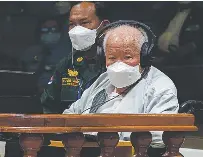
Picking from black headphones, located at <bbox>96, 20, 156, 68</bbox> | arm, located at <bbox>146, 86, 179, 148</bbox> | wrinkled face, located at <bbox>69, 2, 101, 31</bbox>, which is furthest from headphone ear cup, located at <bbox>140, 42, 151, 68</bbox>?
wrinkled face, located at <bbox>69, 2, 101, 31</bbox>

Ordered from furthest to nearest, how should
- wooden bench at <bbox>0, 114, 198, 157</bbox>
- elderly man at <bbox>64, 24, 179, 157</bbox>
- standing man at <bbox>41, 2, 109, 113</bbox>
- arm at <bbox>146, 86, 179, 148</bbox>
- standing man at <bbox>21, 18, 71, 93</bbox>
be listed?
1. standing man at <bbox>21, 18, 71, 93</bbox>
2. standing man at <bbox>41, 2, 109, 113</bbox>
3. elderly man at <bbox>64, 24, 179, 157</bbox>
4. arm at <bbox>146, 86, 179, 148</bbox>
5. wooden bench at <bbox>0, 114, 198, 157</bbox>

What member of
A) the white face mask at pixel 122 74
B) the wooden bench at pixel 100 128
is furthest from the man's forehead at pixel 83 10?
the wooden bench at pixel 100 128

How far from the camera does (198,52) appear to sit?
2.41 m

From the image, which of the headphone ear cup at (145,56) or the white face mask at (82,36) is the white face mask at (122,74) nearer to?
the headphone ear cup at (145,56)

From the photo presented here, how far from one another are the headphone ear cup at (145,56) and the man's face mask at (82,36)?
68 centimetres

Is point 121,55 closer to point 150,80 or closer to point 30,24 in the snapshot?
point 150,80

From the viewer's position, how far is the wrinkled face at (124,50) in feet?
5.46

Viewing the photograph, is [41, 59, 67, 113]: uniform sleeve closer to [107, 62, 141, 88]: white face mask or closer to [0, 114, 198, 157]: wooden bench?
[107, 62, 141, 88]: white face mask

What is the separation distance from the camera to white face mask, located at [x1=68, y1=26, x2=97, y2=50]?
230 cm

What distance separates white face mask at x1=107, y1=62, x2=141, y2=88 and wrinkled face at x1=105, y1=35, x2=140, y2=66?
0.06ft

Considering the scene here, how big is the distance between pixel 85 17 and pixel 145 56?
0.78 meters

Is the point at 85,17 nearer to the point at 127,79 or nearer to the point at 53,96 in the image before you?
the point at 53,96

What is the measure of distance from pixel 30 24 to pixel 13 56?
197mm

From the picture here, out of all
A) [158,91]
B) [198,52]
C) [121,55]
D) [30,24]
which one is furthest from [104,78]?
[30,24]
